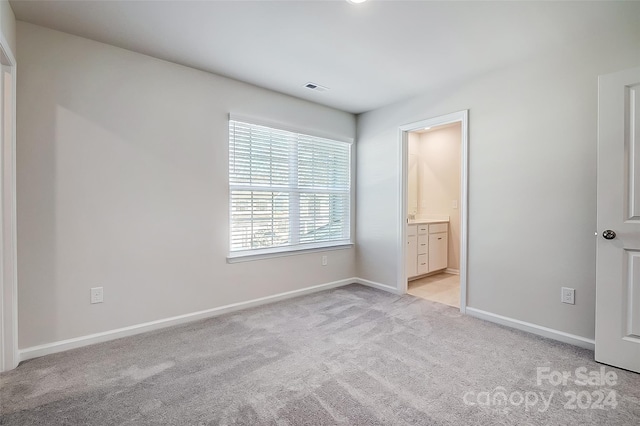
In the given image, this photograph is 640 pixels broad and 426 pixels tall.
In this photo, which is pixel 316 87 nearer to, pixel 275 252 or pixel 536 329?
pixel 275 252

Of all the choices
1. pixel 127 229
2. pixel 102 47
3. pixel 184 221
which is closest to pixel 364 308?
pixel 184 221

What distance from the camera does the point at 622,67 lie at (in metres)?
2.29

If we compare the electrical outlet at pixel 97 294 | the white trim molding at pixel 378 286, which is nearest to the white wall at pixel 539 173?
the white trim molding at pixel 378 286

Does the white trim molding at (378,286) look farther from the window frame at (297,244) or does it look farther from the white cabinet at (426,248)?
A: the window frame at (297,244)

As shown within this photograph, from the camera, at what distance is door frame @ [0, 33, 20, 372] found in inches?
80.1

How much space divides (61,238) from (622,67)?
4.46m

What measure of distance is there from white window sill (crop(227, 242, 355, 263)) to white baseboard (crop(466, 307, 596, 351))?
1.80m

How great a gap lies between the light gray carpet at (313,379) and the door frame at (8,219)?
22 cm

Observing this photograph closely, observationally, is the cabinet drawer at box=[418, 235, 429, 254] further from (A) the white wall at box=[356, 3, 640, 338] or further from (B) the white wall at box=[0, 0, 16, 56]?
(B) the white wall at box=[0, 0, 16, 56]

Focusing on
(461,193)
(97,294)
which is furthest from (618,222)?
(97,294)

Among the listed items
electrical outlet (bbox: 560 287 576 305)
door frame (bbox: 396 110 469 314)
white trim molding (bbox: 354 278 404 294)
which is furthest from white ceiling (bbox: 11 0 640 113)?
white trim molding (bbox: 354 278 404 294)

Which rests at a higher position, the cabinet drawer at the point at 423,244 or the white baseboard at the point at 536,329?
the cabinet drawer at the point at 423,244

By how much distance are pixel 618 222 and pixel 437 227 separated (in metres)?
2.88

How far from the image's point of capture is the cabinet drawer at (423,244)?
15.0 feet
